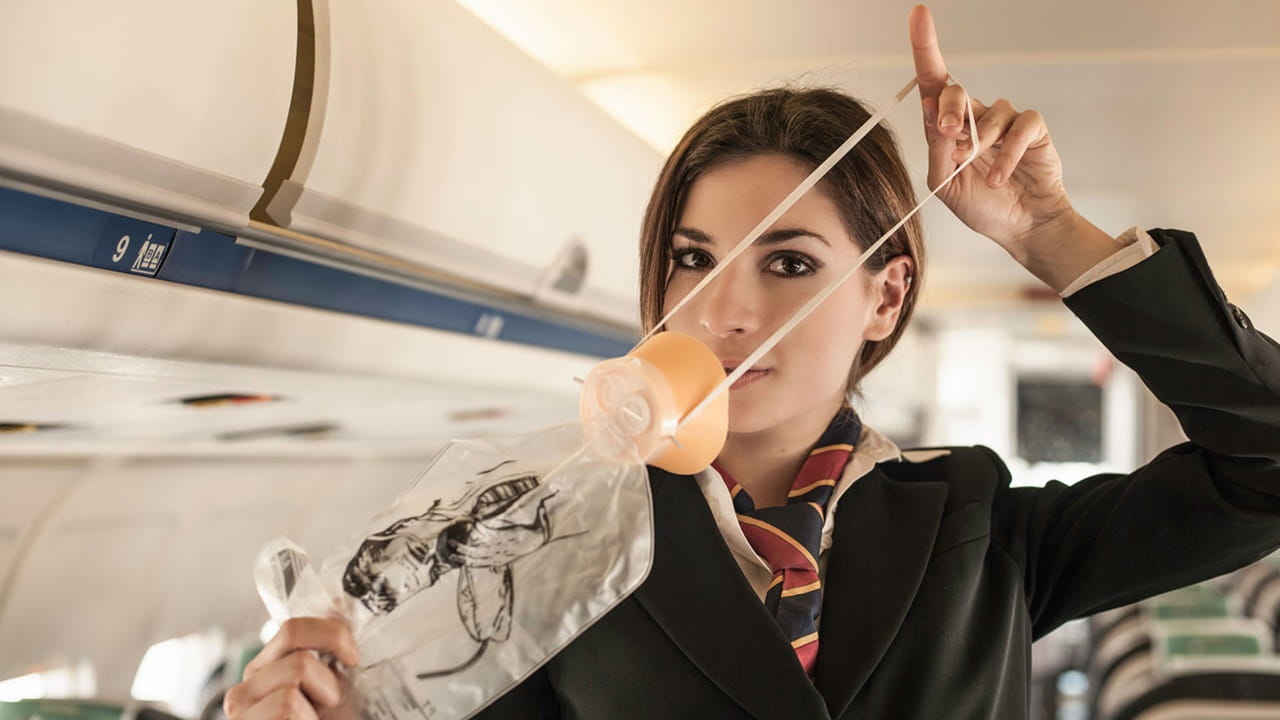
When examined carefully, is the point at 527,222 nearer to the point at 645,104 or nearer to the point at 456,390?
the point at 456,390

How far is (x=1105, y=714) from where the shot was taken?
5660 millimetres

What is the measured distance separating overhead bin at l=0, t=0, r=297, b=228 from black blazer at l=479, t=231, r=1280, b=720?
0.78 metres

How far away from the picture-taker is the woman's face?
1.63 meters

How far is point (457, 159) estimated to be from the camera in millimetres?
2006

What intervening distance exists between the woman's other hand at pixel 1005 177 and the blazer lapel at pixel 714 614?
2.04ft

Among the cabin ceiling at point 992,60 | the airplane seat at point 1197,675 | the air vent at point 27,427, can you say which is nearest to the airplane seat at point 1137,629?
the airplane seat at point 1197,675

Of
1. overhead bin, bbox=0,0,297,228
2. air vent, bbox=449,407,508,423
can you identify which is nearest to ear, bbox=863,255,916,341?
overhead bin, bbox=0,0,297,228

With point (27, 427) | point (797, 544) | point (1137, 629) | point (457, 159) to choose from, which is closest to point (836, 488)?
point (797, 544)

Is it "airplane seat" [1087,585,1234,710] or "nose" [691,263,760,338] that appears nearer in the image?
"nose" [691,263,760,338]

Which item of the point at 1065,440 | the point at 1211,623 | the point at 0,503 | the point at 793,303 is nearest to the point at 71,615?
the point at 0,503

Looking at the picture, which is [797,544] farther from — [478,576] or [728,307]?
[478,576]

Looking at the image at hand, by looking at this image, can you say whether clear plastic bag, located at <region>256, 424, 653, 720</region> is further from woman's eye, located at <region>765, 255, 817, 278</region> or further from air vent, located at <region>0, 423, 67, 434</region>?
air vent, located at <region>0, 423, 67, 434</region>

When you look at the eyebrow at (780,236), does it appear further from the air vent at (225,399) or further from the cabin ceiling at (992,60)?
the air vent at (225,399)

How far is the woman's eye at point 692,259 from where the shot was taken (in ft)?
5.68
